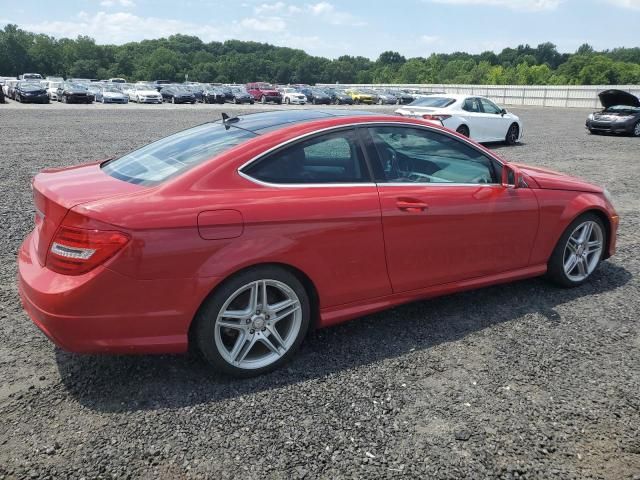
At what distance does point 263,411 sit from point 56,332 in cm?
117

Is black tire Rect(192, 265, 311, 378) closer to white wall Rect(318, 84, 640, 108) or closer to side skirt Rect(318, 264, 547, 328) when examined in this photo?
side skirt Rect(318, 264, 547, 328)

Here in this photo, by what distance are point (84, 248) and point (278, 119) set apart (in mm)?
1655

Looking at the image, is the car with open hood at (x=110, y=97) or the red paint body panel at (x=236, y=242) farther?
the car with open hood at (x=110, y=97)

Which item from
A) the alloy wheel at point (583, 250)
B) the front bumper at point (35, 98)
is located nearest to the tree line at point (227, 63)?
the front bumper at point (35, 98)

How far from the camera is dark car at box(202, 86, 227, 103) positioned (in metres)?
43.5

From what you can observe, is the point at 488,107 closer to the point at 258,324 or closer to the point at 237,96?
the point at 258,324

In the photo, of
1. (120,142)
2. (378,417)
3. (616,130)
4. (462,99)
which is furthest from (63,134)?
(616,130)

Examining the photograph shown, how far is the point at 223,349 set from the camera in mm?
3074

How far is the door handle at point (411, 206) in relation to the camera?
3.50m

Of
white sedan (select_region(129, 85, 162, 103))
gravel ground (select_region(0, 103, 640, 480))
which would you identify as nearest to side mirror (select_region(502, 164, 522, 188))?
gravel ground (select_region(0, 103, 640, 480))

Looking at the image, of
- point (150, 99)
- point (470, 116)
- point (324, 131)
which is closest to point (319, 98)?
point (150, 99)

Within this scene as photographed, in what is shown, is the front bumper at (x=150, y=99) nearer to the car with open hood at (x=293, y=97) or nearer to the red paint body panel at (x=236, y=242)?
the car with open hood at (x=293, y=97)

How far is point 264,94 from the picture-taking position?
4600cm

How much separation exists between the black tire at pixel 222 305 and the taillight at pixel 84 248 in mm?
582
